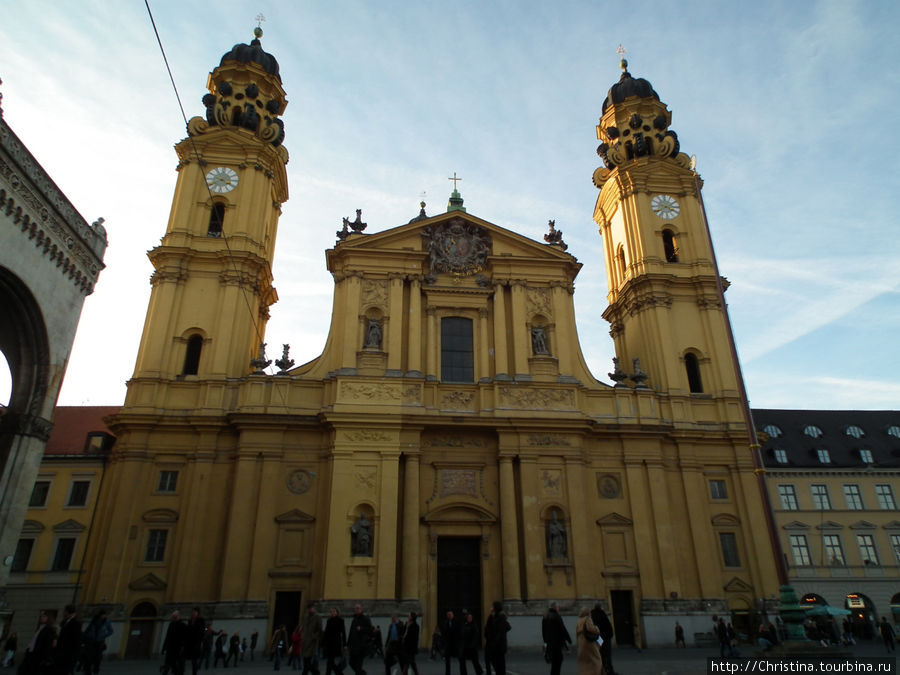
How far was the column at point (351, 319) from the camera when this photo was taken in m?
23.5

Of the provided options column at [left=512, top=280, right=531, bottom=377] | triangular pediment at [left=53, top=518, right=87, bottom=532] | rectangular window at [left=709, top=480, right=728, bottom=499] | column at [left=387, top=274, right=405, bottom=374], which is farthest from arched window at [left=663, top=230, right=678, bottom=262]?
triangular pediment at [left=53, top=518, right=87, bottom=532]

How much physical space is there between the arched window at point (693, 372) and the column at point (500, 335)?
784cm

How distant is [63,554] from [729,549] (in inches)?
954

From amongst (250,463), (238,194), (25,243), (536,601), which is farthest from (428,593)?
(238,194)

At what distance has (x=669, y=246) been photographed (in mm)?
29812

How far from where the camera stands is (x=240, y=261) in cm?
2525

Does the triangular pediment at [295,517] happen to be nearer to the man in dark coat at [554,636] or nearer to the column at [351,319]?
the column at [351,319]

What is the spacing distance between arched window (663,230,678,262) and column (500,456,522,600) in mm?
13058

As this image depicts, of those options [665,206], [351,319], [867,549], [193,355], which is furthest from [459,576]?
[867,549]

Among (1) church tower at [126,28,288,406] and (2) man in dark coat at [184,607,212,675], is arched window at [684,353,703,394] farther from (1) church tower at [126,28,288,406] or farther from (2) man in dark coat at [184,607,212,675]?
(2) man in dark coat at [184,607,212,675]

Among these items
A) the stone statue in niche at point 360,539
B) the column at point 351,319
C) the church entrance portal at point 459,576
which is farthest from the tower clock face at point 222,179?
the church entrance portal at point 459,576

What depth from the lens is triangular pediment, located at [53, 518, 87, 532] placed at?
2378 centimetres

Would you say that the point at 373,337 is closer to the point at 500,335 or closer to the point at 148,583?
the point at 500,335

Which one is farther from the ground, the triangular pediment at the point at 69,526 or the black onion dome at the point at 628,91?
the black onion dome at the point at 628,91
